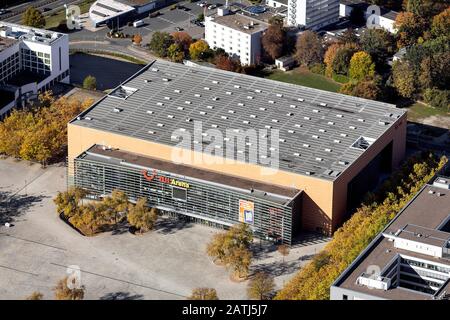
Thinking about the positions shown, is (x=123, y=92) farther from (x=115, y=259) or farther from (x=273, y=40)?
(x=273, y=40)

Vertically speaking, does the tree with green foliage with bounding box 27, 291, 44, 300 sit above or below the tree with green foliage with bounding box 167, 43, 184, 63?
below

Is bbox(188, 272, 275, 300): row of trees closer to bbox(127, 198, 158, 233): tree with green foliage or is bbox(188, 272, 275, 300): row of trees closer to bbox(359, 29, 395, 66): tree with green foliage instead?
bbox(127, 198, 158, 233): tree with green foliage

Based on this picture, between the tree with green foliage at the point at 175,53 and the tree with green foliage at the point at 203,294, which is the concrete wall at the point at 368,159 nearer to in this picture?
the tree with green foliage at the point at 203,294

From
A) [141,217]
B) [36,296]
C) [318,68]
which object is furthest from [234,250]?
[318,68]

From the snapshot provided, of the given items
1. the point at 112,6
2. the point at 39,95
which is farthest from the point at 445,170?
the point at 112,6

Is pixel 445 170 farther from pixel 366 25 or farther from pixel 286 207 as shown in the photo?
pixel 366 25

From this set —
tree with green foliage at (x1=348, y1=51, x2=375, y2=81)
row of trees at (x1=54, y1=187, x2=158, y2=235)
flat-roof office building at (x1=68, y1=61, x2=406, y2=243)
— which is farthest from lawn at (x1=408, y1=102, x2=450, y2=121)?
row of trees at (x1=54, y1=187, x2=158, y2=235)

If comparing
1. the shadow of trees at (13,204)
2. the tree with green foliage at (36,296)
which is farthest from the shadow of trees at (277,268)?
the shadow of trees at (13,204)
